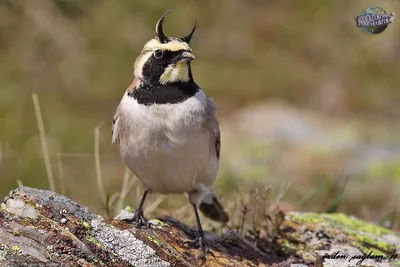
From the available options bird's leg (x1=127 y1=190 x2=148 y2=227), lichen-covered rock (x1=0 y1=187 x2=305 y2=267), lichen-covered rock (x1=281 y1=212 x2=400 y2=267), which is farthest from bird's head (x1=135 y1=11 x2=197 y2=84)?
lichen-covered rock (x1=281 y1=212 x2=400 y2=267)

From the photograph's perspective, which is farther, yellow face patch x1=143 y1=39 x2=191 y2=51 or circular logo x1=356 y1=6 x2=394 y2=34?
yellow face patch x1=143 y1=39 x2=191 y2=51

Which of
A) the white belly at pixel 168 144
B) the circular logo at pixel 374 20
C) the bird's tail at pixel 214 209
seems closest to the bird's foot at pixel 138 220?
the white belly at pixel 168 144

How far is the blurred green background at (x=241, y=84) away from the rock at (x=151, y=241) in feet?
10.4

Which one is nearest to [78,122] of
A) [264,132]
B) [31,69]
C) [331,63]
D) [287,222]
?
[31,69]

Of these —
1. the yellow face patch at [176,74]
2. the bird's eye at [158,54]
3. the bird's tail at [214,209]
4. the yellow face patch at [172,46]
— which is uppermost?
the yellow face patch at [172,46]

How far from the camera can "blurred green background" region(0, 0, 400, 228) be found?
949cm

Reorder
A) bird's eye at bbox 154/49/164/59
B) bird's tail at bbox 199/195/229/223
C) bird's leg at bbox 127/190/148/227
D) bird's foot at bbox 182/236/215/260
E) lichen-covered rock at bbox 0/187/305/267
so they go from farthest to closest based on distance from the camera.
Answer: bird's tail at bbox 199/195/229/223
bird's eye at bbox 154/49/164/59
bird's leg at bbox 127/190/148/227
bird's foot at bbox 182/236/215/260
lichen-covered rock at bbox 0/187/305/267

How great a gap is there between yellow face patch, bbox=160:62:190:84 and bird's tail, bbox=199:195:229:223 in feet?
3.76

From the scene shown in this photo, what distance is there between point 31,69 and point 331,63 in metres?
5.00

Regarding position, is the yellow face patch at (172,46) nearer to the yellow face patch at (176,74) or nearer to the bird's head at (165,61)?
the bird's head at (165,61)

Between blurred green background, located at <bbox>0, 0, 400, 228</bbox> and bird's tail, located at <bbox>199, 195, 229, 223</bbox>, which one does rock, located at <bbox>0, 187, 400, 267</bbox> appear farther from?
blurred green background, located at <bbox>0, 0, 400, 228</bbox>

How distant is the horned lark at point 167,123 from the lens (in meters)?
4.68

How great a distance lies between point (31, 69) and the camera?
1191cm

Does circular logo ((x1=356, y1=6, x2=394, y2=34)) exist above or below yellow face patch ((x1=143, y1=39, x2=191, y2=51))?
above
